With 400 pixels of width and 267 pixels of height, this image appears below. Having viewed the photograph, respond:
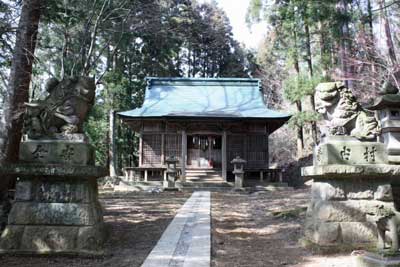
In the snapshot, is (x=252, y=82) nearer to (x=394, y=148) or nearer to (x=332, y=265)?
(x=394, y=148)

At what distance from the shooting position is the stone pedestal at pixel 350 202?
15.4 feet

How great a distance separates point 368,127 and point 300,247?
1972 mm

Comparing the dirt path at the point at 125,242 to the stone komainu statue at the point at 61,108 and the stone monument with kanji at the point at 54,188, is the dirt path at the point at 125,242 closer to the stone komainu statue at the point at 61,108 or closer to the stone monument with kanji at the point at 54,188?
the stone monument with kanji at the point at 54,188

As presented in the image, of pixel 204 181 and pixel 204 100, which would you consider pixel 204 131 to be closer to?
pixel 204 181

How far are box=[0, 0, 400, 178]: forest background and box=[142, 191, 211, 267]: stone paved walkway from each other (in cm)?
319

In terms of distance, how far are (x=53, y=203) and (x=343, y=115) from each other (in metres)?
4.17

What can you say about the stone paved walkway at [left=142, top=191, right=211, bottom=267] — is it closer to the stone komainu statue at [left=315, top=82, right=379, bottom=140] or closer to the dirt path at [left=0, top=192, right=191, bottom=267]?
the dirt path at [left=0, top=192, right=191, bottom=267]

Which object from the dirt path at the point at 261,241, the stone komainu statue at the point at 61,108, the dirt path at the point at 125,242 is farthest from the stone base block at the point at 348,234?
the stone komainu statue at the point at 61,108

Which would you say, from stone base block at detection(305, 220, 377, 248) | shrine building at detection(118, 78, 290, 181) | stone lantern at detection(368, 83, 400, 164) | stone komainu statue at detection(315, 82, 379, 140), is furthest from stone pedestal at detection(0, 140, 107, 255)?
shrine building at detection(118, 78, 290, 181)

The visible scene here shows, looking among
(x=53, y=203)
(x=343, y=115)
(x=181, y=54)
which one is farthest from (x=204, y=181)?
(x=181, y=54)

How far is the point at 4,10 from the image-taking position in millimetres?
6520

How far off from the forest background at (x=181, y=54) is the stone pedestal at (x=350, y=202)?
507 centimetres

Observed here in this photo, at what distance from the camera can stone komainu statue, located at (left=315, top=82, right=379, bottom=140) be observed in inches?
196

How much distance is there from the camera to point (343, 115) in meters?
5.05
